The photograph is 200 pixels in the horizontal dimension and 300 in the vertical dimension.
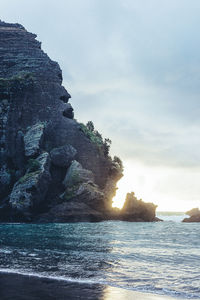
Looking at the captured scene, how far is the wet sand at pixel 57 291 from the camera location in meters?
14.0

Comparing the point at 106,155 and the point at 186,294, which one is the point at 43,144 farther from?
the point at 186,294

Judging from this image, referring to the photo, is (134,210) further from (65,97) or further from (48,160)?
(65,97)

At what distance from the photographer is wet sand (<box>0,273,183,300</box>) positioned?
14.0 m

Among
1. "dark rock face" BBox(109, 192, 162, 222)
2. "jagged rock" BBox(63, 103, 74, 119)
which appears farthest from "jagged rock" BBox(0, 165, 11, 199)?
"dark rock face" BBox(109, 192, 162, 222)

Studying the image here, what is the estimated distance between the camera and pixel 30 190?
296ft

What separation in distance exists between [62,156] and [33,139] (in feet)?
37.1

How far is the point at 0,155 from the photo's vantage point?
105 meters

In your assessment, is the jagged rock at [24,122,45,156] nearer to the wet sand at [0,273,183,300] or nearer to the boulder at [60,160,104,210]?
the boulder at [60,160,104,210]

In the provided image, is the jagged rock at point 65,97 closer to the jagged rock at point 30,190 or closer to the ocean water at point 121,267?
the jagged rock at point 30,190

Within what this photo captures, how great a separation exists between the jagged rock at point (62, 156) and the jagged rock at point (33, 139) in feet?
22.3

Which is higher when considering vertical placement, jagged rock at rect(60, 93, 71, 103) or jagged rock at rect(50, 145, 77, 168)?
jagged rock at rect(60, 93, 71, 103)

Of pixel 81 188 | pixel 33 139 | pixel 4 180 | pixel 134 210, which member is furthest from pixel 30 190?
pixel 134 210

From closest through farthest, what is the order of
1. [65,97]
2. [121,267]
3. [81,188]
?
[121,267]
[81,188]
[65,97]

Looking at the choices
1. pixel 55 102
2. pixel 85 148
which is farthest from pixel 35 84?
pixel 85 148
